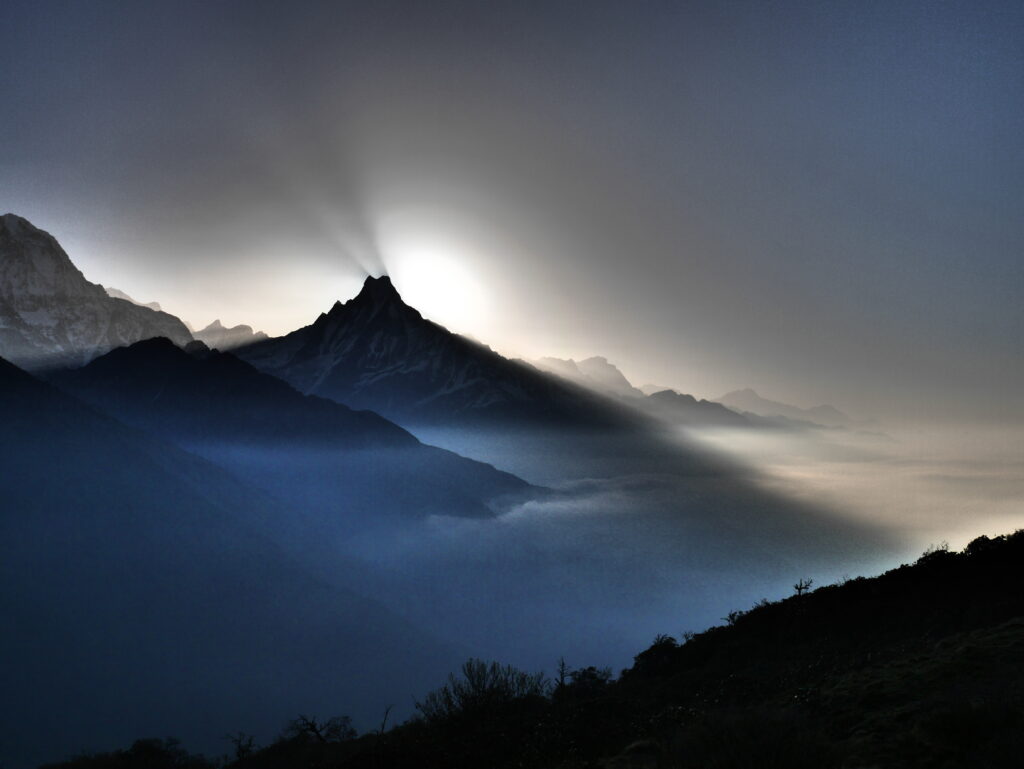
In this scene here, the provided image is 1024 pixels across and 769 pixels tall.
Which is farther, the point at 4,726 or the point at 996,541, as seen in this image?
the point at 4,726

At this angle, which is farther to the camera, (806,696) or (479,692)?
(479,692)

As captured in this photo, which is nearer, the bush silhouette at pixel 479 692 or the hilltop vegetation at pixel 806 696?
the hilltop vegetation at pixel 806 696

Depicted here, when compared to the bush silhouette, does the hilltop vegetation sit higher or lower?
higher

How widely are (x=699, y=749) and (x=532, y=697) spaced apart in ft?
54.7

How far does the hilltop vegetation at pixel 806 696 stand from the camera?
14438mm

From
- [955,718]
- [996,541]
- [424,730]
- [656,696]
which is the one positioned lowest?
[424,730]

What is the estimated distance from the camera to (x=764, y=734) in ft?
47.3

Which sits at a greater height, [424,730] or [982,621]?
[982,621]

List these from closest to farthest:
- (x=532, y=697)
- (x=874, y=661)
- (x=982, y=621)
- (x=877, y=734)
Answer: (x=877, y=734), (x=874, y=661), (x=982, y=621), (x=532, y=697)

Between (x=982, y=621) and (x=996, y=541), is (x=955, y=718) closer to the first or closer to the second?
(x=982, y=621)

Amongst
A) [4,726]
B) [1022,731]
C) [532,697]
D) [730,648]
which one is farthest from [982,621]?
[4,726]

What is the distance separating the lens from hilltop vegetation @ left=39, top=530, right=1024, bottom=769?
14438mm

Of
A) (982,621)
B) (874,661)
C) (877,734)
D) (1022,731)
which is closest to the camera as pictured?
(1022,731)

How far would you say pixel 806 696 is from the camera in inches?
807
